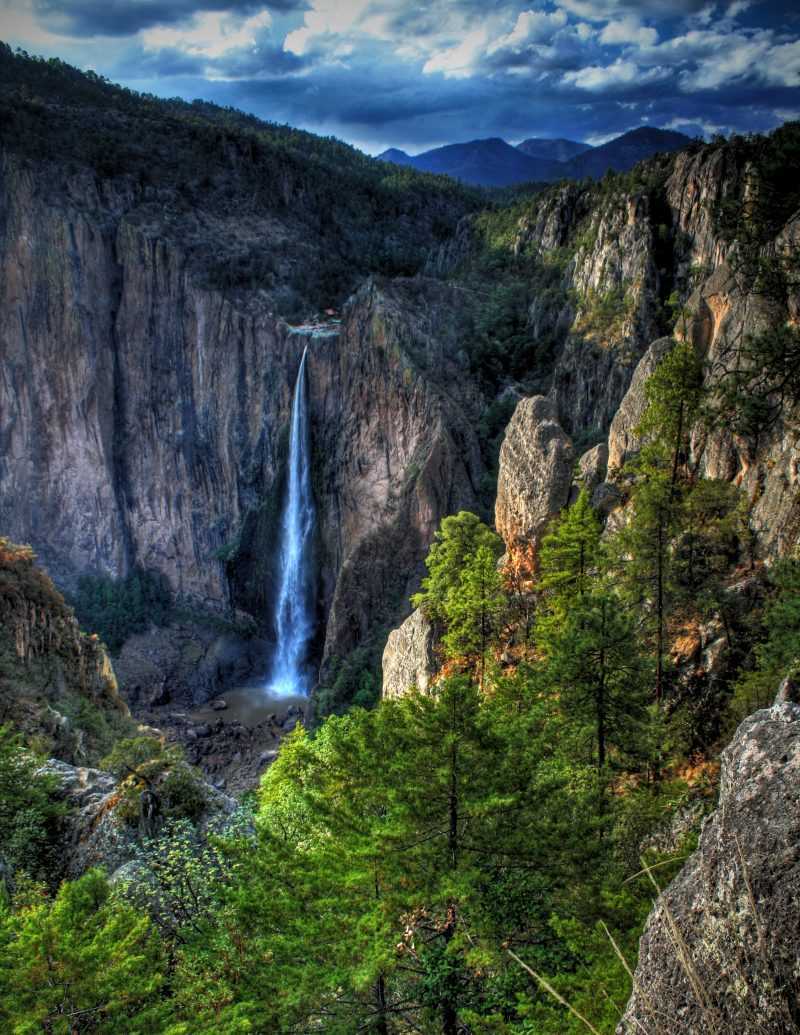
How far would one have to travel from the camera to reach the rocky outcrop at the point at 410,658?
3155 cm

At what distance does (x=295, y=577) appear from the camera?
66.7 metres

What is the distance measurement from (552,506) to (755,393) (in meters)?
10.4

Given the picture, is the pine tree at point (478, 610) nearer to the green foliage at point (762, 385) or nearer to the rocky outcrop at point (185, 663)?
the green foliage at point (762, 385)

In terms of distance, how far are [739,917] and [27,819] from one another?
18.8 m

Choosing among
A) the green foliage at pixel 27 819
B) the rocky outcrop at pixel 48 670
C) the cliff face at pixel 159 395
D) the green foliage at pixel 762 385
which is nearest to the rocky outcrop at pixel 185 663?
the cliff face at pixel 159 395

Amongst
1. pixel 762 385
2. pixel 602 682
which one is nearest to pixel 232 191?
pixel 762 385

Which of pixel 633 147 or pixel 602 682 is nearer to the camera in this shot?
pixel 602 682

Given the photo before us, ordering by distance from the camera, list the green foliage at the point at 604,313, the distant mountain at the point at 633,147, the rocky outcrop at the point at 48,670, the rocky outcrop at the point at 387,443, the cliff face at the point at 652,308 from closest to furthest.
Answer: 1. the cliff face at the point at 652,308
2. the rocky outcrop at the point at 48,670
3. the green foliage at the point at 604,313
4. the rocky outcrop at the point at 387,443
5. the distant mountain at the point at 633,147

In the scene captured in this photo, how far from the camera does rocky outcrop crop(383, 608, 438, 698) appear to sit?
104ft

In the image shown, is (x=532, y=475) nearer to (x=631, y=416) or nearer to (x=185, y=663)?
(x=631, y=416)

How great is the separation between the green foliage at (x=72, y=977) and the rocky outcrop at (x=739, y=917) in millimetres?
8671

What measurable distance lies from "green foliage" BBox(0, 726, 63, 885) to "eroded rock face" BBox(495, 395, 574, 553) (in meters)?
20.3

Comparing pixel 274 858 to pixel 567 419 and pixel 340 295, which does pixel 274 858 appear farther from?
pixel 340 295

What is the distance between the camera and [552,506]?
3144 centimetres
